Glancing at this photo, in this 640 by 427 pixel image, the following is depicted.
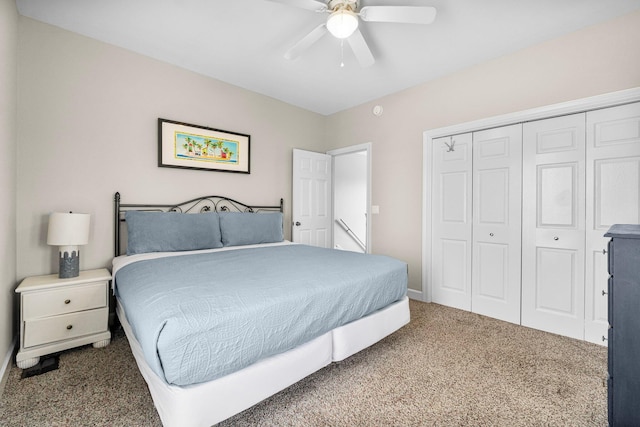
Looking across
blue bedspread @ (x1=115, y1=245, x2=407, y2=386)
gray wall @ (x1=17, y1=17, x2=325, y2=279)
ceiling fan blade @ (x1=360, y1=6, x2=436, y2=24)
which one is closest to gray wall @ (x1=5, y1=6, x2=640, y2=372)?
gray wall @ (x1=17, y1=17, x2=325, y2=279)

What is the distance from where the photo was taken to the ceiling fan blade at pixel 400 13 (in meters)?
1.89

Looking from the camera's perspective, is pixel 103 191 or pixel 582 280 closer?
pixel 582 280

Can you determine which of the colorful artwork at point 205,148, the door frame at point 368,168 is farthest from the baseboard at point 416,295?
the colorful artwork at point 205,148

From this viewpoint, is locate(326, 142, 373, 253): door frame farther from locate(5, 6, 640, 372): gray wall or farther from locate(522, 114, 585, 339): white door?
locate(522, 114, 585, 339): white door

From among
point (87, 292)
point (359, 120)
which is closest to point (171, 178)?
point (87, 292)

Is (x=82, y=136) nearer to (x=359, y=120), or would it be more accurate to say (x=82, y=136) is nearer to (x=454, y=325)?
(x=359, y=120)

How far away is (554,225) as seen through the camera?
2.64 m

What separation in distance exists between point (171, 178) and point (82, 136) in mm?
820

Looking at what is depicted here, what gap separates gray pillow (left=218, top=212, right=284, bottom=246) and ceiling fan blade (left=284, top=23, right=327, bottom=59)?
1760 mm

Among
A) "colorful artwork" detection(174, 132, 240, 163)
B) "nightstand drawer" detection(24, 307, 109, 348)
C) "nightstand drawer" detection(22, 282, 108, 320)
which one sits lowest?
"nightstand drawer" detection(24, 307, 109, 348)

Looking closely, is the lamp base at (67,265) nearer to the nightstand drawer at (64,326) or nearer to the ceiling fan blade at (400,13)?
the nightstand drawer at (64,326)

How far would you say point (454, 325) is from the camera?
279 centimetres

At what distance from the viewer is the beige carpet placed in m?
1.53

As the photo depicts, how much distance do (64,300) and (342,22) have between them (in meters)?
2.87
